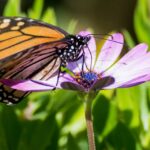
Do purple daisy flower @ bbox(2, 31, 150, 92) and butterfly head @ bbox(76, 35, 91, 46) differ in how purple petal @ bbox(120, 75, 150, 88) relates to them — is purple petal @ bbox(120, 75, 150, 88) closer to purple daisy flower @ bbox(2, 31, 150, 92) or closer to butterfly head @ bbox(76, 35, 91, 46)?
purple daisy flower @ bbox(2, 31, 150, 92)

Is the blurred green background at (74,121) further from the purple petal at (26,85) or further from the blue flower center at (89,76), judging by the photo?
the purple petal at (26,85)

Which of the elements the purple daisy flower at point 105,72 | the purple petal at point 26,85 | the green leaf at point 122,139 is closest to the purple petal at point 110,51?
the purple daisy flower at point 105,72

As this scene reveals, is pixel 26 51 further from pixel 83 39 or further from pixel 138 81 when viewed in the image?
pixel 138 81

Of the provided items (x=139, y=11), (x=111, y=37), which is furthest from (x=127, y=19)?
(x=111, y=37)

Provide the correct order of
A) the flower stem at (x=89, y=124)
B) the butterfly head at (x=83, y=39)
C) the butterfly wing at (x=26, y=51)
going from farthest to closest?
the butterfly head at (x=83, y=39), the butterfly wing at (x=26, y=51), the flower stem at (x=89, y=124)

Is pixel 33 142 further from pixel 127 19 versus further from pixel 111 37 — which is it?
pixel 127 19

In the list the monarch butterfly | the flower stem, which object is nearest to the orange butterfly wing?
the monarch butterfly

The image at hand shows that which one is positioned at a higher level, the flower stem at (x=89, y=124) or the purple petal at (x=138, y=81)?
the purple petal at (x=138, y=81)
